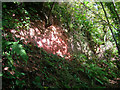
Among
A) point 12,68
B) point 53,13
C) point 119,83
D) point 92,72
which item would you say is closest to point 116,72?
point 119,83

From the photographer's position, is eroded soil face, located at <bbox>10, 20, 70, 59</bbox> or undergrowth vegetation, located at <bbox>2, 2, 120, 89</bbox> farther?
eroded soil face, located at <bbox>10, 20, 70, 59</bbox>

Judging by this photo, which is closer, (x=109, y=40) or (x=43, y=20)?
(x=43, y=20)

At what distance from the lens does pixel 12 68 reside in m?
Answer: 2.61

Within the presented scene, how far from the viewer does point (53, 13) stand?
5.24 meters

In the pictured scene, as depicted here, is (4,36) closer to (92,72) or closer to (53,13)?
(53,13)

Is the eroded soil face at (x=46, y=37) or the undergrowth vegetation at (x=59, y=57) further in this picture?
the eroded soil face at (x=46, y=37)

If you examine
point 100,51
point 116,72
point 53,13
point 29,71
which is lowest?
point 116,72

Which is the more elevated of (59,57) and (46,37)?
(46,37)

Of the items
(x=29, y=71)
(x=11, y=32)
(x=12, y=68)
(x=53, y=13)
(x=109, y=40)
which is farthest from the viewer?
(x=109, y=40)

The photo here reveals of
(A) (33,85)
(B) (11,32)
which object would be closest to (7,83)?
(A) (33,85)

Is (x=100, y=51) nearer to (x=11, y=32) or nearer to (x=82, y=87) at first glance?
(x=82, y=87)

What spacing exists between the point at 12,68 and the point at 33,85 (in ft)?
2.11

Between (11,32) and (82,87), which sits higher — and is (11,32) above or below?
above

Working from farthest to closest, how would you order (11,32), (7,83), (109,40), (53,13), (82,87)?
(109,40) → (53,13) → (82,87) → (11,32) → (7,83)
